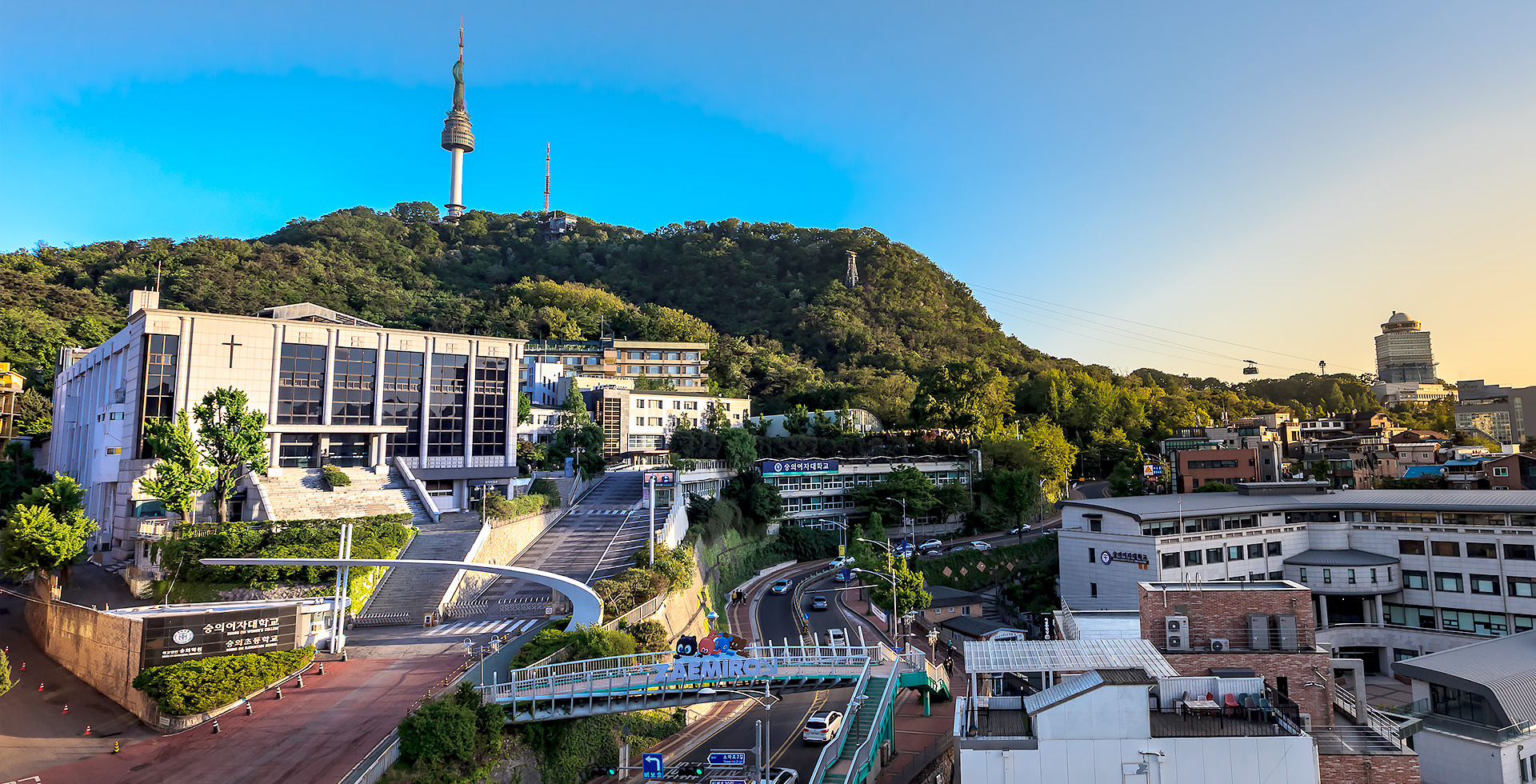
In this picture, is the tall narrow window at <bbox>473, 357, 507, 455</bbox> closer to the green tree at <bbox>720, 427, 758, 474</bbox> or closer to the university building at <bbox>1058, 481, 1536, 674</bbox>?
the green tree at <bbox>720, 427, 758, 474</bbox>

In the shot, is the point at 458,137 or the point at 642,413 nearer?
the point at 642,413

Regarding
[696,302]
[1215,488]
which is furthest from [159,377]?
[696,302]

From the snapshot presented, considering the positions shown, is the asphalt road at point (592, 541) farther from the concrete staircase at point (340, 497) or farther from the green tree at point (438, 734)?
the green tree at point (438, 734)

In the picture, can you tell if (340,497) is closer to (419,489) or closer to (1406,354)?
(419,489)

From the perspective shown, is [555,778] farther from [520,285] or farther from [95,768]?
[520,285]

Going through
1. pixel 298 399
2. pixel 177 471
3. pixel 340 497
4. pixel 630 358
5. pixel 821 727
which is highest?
pixel 630 358

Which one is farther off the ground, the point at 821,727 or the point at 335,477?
the point at 335,477

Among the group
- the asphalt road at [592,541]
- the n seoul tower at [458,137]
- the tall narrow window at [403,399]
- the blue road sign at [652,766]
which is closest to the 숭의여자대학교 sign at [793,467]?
the asphalt road at [592,541]
